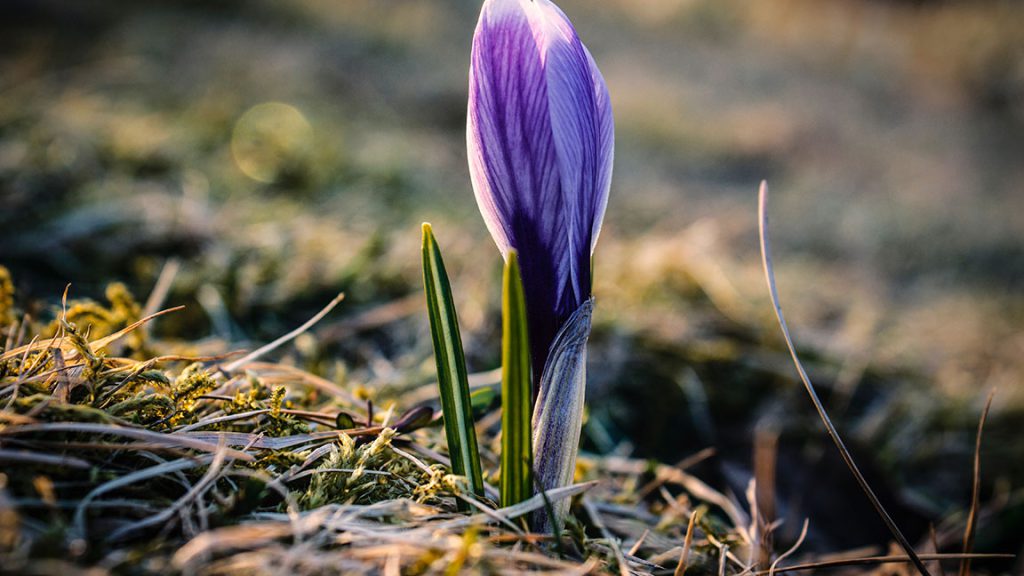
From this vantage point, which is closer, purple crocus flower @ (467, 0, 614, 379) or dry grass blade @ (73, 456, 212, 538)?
dry grass blade @ (73, 456, 212, 538)

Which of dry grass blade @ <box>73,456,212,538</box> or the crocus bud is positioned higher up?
the crocus bud

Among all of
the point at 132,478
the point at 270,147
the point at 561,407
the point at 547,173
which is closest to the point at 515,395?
the point at 561,407

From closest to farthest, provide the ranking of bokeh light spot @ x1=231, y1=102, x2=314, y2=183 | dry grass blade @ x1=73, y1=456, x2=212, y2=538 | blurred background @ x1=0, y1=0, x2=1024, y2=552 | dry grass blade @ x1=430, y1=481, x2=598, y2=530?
dry grass blade @ x1=73, y1=456, x2=212, y2=538, dry grass blade @ x1=430, y1=481, x2=598, y2=530, blurred background @ x1=0, y1=0, x2=1024, y2=552, bokeh light spot @ x1=231, y1=102, x2=314, y2=183

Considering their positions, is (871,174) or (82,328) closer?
(82,328)

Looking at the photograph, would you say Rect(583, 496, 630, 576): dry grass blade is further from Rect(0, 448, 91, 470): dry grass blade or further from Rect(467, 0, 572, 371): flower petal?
Rect(0, 448, 91, 470): dry grass blade

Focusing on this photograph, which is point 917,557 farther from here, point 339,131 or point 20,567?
point 339,131

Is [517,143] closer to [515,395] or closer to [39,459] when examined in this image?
[515,395]

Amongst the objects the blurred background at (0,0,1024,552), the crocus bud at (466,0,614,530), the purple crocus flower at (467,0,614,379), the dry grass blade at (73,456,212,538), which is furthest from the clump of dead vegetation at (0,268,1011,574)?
the blurred background at (0,0,1024,552)

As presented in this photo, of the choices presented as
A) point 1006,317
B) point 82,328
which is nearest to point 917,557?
point 82,328
